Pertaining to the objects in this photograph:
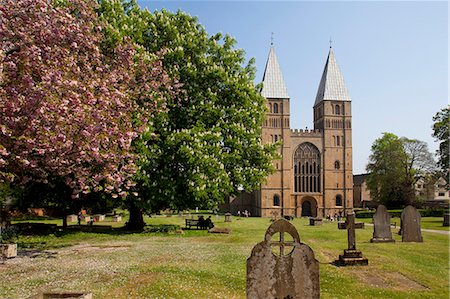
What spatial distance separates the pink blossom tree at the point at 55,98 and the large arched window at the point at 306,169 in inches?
2378

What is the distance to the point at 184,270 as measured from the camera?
12.3 m

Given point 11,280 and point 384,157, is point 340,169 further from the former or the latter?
point 11,280

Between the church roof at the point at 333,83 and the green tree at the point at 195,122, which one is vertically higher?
the church roof at the point at 333,83

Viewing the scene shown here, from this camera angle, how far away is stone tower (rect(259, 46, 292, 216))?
73062mm

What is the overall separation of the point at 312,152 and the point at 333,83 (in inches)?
565

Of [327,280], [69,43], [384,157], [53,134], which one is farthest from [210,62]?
[384,157]

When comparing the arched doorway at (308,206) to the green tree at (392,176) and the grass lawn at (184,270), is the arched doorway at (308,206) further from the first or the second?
the grass lawn at (184,270)

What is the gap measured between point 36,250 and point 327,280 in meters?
12.5

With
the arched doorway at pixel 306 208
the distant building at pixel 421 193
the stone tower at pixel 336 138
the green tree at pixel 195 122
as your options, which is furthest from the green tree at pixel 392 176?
the green tree at pixel 195 122

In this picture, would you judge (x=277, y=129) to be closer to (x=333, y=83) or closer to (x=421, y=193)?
(x=333, y=83)

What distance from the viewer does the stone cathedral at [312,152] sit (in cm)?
7369

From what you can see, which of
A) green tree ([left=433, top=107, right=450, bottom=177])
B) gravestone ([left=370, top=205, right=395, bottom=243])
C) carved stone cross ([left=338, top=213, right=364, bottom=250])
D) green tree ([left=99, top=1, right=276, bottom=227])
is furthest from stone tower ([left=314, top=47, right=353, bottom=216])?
carved stone cross ([left=338, top=213, right=364, bottom=250])

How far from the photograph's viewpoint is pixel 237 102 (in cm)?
2491

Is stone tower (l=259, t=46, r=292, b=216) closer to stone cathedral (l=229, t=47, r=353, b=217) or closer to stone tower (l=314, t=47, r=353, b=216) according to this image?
stone cathedral (l=229, t=47, r=353, b=217)
